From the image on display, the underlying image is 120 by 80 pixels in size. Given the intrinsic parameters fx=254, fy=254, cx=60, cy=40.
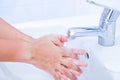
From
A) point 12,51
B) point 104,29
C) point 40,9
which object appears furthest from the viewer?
point 40,9

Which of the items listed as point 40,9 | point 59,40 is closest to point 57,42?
point 59,40

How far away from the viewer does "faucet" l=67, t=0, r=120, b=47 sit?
65 centimetres

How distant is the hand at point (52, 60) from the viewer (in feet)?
1.81

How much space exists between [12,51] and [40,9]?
15.2 inches

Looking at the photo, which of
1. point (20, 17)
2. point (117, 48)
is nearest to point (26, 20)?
point (20, 17)

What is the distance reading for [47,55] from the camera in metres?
0.56

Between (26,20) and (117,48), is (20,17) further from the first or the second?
(117,48)

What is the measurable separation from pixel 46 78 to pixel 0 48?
0.94ft

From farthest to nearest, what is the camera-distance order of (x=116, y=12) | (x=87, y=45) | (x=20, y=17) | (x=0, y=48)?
(x=20, y=17) < (x=87, y=45) < (x=116, y=12) < (x=0, y=48)

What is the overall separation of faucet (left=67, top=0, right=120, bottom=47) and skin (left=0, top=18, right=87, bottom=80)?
6cm

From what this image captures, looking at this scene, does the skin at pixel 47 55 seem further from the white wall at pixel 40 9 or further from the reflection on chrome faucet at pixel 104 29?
the white wall at pixel 40 9

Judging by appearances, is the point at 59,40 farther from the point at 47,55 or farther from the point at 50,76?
the point at 50,76

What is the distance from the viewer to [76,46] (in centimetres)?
78

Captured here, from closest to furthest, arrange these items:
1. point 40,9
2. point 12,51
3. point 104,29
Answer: point 12,51
point 104,29
point 40,9
